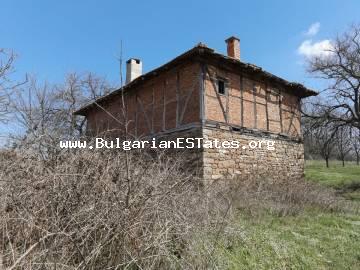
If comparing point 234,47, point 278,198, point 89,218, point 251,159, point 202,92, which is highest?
point 234,47

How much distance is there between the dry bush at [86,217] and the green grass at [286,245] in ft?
3.51

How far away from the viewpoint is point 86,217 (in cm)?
300

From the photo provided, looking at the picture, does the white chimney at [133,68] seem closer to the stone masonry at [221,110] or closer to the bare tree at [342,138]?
the stone masonry at [221,110]

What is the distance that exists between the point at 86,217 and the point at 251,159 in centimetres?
1001

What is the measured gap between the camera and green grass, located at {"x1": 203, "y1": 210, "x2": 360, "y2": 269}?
14.8ft

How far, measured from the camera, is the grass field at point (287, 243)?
4.51 m

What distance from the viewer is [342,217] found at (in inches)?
323

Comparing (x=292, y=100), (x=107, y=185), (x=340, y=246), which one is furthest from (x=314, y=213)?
(x=292, y=100)

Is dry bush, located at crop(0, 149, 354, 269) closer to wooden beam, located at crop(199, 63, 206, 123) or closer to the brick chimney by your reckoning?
wooden beam, located at crop(199, 63, 206, 123)

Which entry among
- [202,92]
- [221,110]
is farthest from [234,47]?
[202,92]

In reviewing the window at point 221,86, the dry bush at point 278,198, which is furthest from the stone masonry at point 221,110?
the dry bush at point 278,198

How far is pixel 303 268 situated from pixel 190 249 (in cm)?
206

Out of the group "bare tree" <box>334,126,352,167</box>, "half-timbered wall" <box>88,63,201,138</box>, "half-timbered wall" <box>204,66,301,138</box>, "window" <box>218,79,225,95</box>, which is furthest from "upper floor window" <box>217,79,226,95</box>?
"bare tree" <box>334,126,352,167</box>

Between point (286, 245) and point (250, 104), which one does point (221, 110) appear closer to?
point (250, 104)
